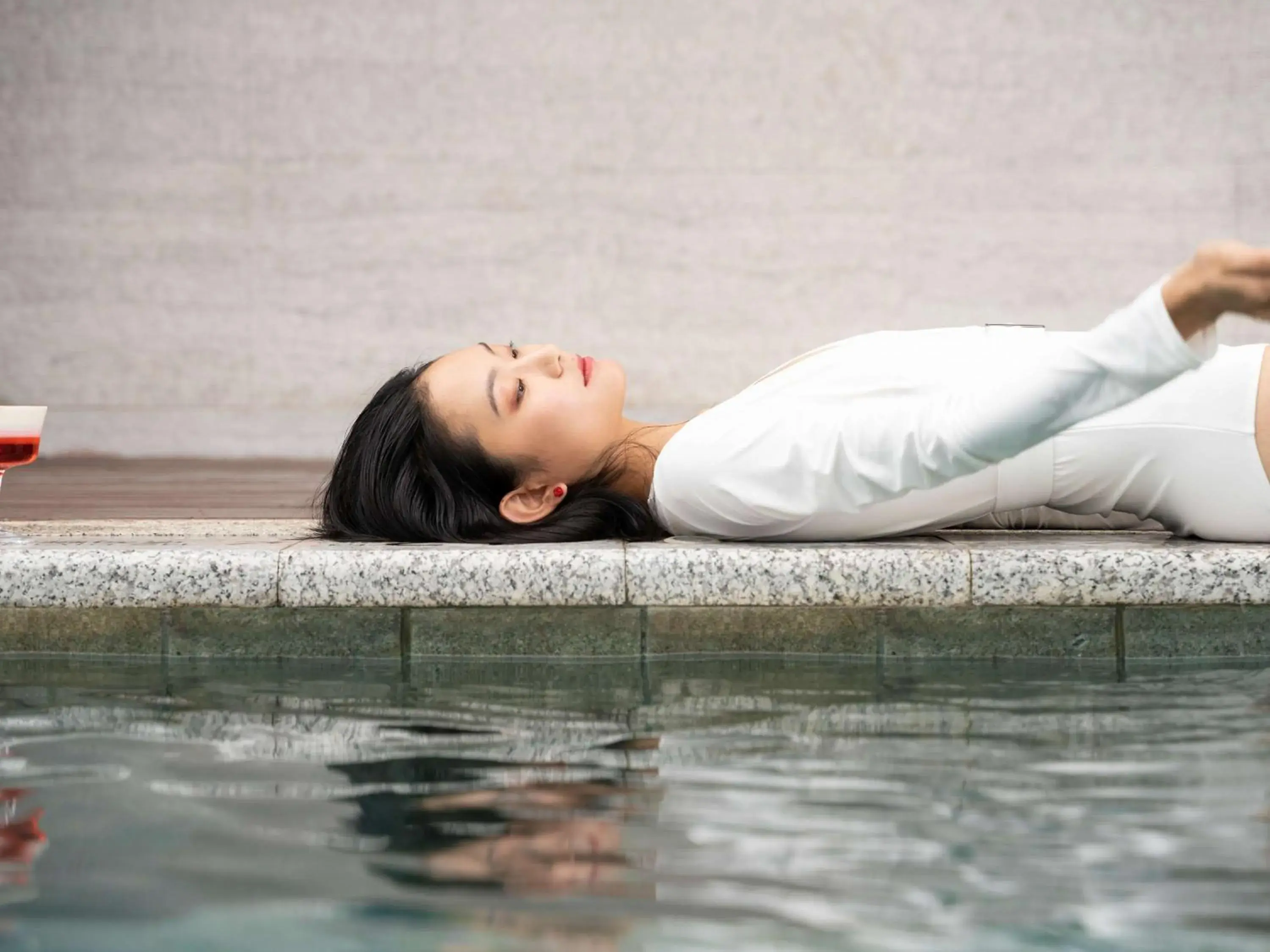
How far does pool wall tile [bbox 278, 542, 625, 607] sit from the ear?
1.06ft

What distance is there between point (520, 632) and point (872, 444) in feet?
2.61

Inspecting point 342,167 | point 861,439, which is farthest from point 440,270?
point 861,439

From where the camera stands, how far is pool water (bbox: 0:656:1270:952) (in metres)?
1.24

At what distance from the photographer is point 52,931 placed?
1.23 metres

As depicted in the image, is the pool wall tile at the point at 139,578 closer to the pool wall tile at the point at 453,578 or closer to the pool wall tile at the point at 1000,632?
the pool wall tile at the point at 453,578

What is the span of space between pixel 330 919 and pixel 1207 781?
3.55 feet

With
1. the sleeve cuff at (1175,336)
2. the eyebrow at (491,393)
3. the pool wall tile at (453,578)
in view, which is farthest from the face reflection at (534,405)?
the sleeve cuff at (1175,336)

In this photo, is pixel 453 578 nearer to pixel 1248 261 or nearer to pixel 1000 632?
pixel 1000 632

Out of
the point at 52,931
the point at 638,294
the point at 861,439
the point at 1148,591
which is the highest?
the point at 638,294

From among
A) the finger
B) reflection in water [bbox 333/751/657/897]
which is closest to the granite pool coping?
reflection in water [bbox 333/751/657/897]

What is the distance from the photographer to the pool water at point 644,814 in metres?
1.24

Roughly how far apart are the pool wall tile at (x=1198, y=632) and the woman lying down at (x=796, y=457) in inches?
8.6

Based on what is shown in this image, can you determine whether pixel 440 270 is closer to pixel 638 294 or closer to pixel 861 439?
pixel 638 294

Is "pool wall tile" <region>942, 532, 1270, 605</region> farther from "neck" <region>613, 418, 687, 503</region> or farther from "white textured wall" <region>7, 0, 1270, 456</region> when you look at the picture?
"white textured wall" <region>7, 0, 1270, 456</region>
